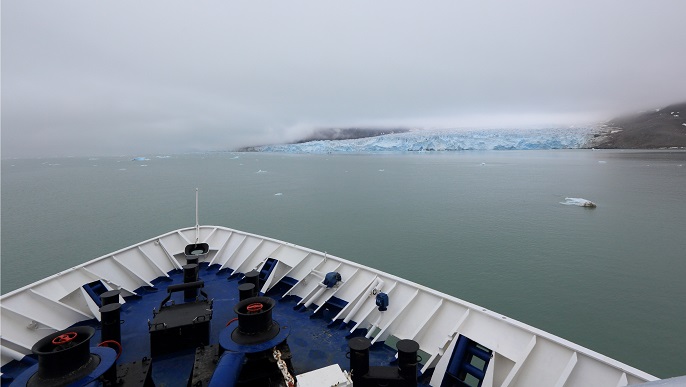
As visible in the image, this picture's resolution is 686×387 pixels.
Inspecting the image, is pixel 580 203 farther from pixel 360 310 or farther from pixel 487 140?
pixel 487 140

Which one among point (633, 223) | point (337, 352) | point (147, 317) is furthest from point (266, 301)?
point (633, 223)

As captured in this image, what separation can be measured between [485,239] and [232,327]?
16.2 meters

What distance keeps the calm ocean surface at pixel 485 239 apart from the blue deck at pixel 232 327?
699 cm

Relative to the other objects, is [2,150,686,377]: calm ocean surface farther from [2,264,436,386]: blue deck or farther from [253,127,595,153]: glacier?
[253,127,595,153]: glacier

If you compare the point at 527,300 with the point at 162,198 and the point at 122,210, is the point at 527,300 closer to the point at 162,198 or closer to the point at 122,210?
the point at 122,210

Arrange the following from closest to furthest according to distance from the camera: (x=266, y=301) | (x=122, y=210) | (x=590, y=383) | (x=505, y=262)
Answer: (x=590, y=383)
(x=266, y=301)
(x=505, y=262)
(x=122, y=210)

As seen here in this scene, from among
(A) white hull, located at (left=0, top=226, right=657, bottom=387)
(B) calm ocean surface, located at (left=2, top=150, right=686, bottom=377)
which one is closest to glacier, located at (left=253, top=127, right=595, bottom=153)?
(B) calm ocean surface, located at (left=2, top=150, right=686, bottom=377)

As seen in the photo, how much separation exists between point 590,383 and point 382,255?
39.0 feet

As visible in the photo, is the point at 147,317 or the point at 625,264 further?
the point at 625,264

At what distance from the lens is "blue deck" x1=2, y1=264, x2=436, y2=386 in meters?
4.07

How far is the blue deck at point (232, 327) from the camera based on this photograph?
407 centimetres

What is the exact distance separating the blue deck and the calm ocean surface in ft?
22.9

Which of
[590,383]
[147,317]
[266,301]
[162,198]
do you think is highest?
[266,301]

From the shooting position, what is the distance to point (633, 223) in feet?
67.4
